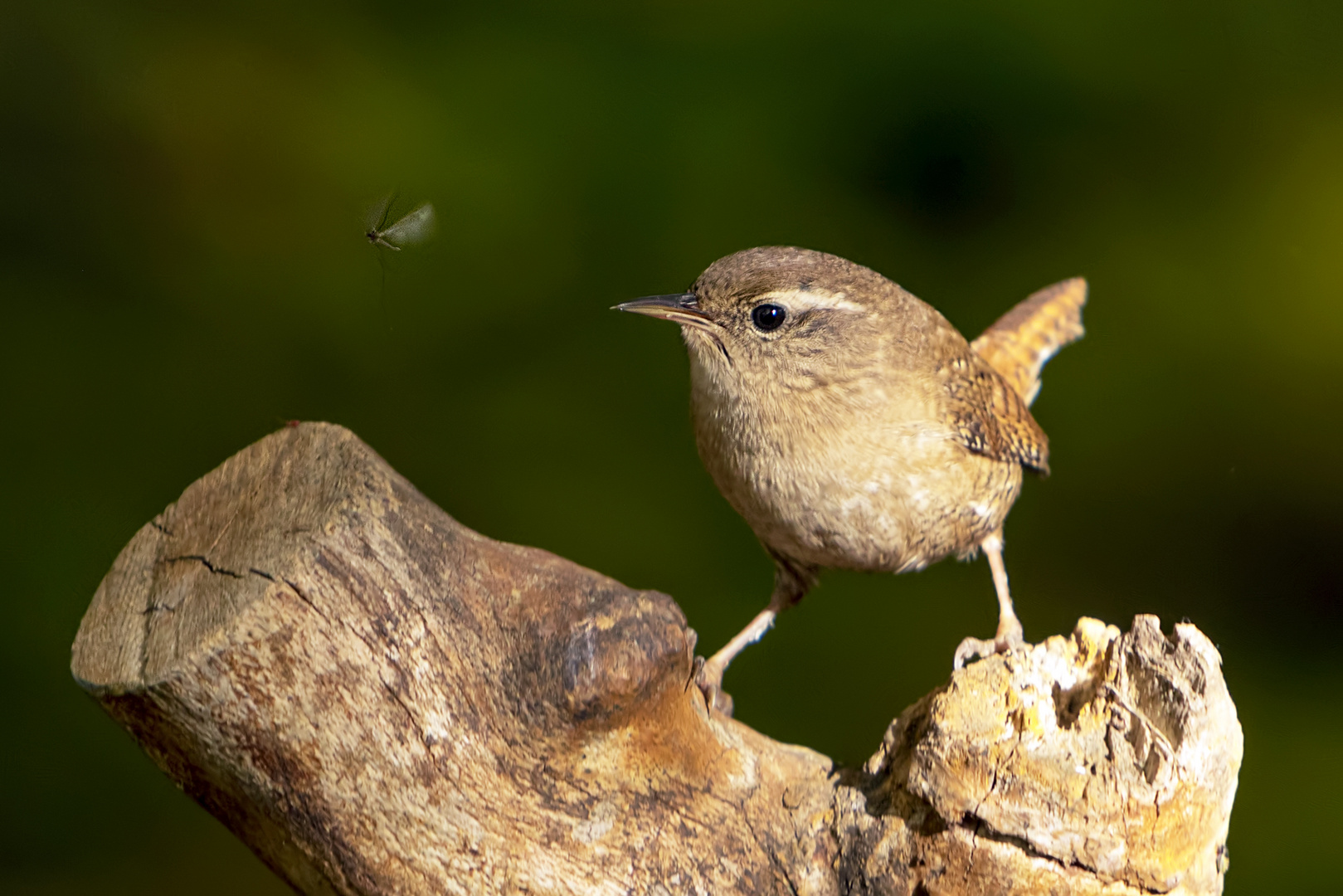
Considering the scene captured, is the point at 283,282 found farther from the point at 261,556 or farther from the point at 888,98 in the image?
the point at 888,98

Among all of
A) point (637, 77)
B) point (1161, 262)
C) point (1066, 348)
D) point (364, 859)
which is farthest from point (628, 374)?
point (364, 859)

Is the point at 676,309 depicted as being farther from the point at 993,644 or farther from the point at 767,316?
the point at 993,644

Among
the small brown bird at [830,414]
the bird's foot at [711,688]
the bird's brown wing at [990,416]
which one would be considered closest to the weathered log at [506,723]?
the bird's foot at [711,688]

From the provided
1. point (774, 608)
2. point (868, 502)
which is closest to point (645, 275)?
point (774, 608)

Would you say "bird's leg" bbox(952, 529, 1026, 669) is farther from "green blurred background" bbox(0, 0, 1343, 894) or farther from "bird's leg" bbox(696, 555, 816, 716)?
"green blurred background" bbox(0, 0, 1343, 894)

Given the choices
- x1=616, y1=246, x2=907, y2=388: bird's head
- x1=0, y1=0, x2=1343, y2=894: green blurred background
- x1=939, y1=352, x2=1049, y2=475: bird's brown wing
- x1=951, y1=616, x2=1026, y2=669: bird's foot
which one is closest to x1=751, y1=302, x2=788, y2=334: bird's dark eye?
x1=616, y1=246, x2=907, y2=388: bird's head
